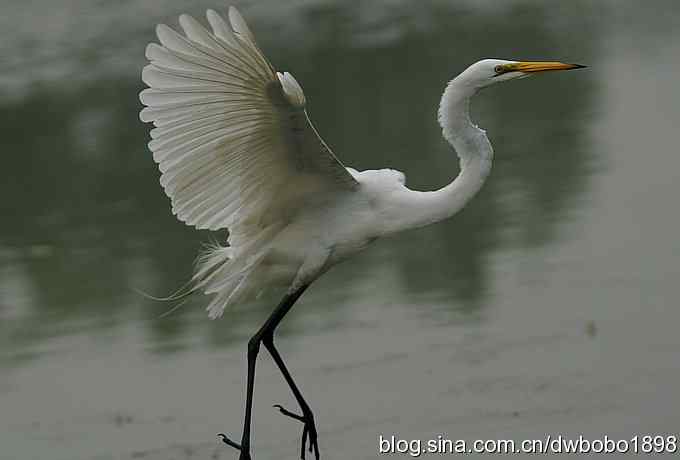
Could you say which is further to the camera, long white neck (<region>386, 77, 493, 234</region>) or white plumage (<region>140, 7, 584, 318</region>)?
long white neck (<region>386, 77, 493, 234</region>)

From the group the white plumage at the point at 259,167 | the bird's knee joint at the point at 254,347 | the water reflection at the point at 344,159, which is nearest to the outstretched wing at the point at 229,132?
the white plumage at the point at 259,167

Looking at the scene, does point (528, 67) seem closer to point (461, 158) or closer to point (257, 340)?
point (461, 158)

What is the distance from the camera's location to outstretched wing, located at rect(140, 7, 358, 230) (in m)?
4.90

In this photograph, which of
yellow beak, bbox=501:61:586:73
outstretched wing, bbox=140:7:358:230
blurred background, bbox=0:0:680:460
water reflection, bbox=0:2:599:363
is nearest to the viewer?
outstretched wing, bbox=140:7:358:230

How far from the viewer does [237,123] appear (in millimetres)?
5137

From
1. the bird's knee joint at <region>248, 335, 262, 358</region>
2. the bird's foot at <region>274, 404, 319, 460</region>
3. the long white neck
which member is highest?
the long white neck

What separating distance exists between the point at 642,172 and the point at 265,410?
3.86 metres

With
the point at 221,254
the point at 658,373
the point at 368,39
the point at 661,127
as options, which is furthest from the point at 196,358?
the point at 368,39

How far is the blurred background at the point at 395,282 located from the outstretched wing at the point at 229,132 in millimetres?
1240

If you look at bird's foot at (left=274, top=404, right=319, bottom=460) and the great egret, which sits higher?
the great egret

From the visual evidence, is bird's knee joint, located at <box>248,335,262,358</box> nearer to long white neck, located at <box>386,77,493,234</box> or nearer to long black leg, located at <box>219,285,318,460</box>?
long black leg, located at <box>219,285,318,460</box>

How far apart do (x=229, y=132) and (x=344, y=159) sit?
18.1 ft

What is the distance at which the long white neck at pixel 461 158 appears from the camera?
539 centimetres

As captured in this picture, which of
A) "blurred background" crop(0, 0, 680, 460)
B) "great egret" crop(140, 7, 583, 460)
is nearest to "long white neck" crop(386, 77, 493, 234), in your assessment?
"great egret" crop(140, 7, 583, 460)
